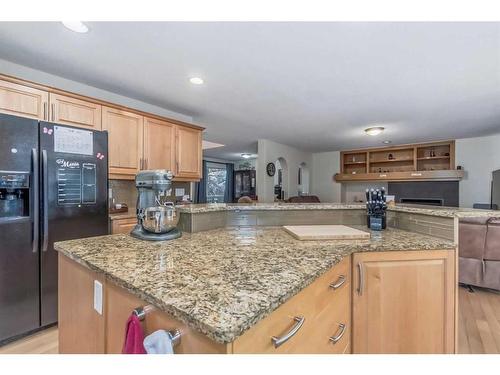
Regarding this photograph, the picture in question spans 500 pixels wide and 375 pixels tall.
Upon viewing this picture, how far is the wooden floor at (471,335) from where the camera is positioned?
182 centimetres

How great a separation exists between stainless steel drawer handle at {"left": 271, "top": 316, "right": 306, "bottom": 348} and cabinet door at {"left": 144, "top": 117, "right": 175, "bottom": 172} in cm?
256

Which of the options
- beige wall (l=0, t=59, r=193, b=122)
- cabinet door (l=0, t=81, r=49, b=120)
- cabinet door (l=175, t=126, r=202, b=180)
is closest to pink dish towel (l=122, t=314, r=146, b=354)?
cabinet door (l=0, t=81, r=49, b=120)

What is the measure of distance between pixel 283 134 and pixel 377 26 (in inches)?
126

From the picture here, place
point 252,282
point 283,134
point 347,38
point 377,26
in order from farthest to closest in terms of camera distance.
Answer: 1. point 283,134
2. point 347,38
3. point 377,26
4. point 252,282

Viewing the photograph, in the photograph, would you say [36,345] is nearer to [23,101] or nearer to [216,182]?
[23,101]

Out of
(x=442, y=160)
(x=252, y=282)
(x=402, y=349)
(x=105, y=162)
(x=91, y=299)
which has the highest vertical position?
(x=442, y=160)

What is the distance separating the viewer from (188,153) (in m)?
3.39

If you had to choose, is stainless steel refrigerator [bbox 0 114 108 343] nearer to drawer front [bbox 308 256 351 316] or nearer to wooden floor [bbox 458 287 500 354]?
drawer front [bbox 308 256 351 316]

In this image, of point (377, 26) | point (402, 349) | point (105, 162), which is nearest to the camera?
point (402, 349)

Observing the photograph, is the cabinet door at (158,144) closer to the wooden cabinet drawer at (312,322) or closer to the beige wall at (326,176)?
the wooden cabinet drawer at (312,322)
